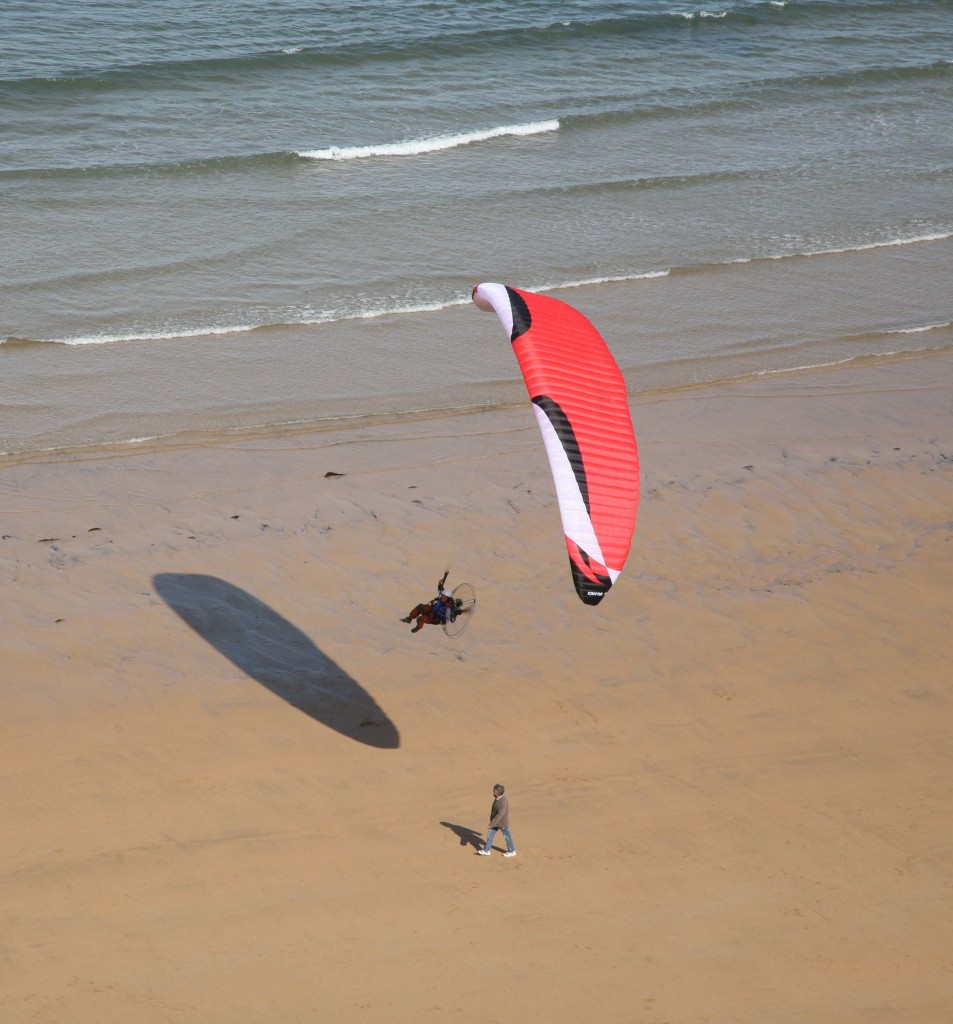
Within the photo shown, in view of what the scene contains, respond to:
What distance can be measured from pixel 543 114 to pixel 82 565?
60.1ft

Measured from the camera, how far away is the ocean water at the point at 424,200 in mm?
17078

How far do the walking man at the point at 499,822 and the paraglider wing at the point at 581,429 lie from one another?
2.04m

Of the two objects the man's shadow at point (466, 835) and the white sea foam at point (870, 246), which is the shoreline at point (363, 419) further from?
the man's shadow at point (466, 835)

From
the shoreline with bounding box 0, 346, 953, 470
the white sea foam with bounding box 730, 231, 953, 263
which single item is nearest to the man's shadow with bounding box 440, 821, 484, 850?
the shoreline with bounding box 0, 346, 953, 470

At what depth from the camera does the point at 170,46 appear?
28359 mm

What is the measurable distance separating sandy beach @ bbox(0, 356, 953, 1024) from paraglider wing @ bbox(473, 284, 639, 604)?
8.55 feet

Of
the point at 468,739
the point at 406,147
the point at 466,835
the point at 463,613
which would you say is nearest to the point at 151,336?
the point at 463,613

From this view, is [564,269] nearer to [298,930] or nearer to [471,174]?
[471,174]

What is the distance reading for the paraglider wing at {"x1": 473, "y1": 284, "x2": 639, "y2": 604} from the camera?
27.1 feet

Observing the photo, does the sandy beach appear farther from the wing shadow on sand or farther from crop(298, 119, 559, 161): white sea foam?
crop(298, 119, 559, 161): white sea foam

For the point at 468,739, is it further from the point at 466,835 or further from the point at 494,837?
the point at 494,837

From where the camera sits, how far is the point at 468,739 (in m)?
10.4

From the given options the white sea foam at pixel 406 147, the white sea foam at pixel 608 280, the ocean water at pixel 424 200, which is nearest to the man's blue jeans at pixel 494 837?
the ocean water at pixel 424 200

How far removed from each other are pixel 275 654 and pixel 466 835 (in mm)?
2730
